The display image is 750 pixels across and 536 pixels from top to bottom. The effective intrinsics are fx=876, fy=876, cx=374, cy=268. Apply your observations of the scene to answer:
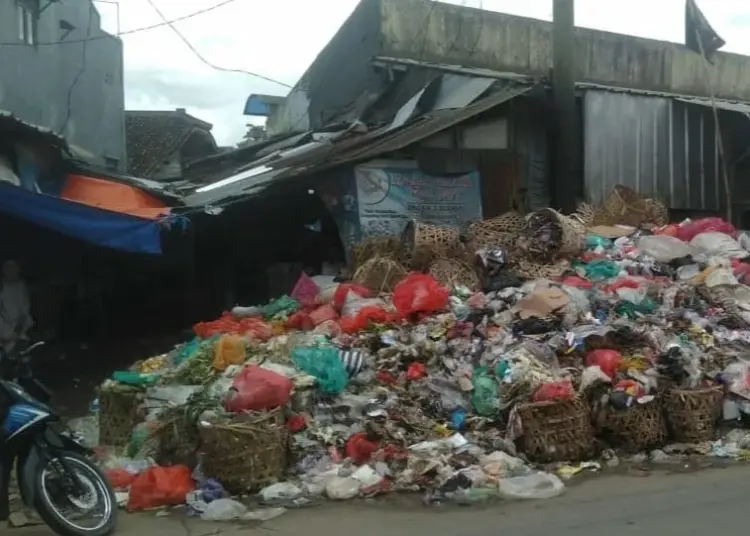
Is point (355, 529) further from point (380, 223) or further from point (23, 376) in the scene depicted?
point (380, 223)

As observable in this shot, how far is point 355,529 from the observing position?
5.41 meters

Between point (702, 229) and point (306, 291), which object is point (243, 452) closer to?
point (306, 291)

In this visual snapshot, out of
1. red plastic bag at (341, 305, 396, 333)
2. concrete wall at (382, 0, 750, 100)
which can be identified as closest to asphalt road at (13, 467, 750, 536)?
red plastic bag at (341, 305, 396, 333)

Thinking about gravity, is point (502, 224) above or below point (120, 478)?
above

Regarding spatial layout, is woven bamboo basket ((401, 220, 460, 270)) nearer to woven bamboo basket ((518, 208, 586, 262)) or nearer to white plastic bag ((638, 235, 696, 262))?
woven bamboo basket ((518, 208, 586, 262))

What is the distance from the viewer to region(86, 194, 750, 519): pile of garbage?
6.25 metres

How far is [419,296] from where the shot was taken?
872 cm

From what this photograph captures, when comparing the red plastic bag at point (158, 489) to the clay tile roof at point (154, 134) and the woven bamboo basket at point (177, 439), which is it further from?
the clay tile roof at point (154, 134)

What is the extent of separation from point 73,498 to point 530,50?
1570cm

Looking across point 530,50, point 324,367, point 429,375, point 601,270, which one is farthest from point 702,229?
point 530,50

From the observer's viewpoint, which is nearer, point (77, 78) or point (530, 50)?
point (77, 78)

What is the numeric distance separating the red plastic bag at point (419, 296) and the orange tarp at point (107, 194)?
3900 mm

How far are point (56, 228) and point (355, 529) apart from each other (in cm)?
554

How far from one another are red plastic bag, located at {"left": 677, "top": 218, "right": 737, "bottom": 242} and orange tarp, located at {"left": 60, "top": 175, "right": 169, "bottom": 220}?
6718mm
